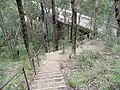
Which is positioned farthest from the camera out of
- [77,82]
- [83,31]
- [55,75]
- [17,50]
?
[83,31]

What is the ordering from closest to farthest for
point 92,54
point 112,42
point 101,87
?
point 101,87, point 92,54, point 112,42

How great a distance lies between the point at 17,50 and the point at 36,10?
3735 millimetres

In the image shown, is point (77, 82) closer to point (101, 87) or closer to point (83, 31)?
point (101, 87)

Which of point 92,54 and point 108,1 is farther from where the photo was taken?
point 108,1

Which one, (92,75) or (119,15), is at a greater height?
(119,15)

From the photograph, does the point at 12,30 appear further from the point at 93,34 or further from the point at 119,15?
the point at 119,15

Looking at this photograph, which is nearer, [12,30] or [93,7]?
[93,7]

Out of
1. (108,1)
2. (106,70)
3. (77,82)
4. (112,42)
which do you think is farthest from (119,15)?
(108,1)

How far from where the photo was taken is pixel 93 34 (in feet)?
51.8

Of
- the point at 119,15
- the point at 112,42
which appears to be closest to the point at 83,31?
the point at 112,42

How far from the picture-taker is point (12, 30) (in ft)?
59.9

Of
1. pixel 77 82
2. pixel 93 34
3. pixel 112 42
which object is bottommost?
pixel 93 34

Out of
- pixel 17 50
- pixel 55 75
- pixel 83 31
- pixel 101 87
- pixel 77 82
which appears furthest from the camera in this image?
pixel 83 31

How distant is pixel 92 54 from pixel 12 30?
1132 centimetres
